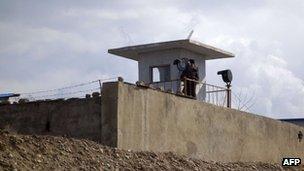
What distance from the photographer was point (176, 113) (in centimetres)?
1617

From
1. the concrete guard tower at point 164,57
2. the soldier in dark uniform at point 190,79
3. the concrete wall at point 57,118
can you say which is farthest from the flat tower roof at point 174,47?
the concrete wall at point 57,118

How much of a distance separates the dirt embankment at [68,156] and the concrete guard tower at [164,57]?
7605mm

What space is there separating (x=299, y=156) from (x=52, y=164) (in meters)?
15.7

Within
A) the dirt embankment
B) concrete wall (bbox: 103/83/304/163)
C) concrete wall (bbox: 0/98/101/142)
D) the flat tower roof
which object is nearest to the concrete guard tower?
the flat tower roof

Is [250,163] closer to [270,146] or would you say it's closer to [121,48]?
[270,146]

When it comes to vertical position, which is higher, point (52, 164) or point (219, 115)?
point (219, 115)

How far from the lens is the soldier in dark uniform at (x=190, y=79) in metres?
18.9

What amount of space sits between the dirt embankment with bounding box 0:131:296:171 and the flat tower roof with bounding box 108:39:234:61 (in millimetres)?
7927

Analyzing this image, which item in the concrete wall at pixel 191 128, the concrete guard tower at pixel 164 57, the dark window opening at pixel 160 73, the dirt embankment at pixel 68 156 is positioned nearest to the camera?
the dirt embankment at pixel 68 156

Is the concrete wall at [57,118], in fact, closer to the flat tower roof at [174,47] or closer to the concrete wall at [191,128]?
the concrete wall at [191,128]

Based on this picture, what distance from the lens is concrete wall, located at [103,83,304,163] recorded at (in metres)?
14.3

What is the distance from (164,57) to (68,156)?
35.9 ft

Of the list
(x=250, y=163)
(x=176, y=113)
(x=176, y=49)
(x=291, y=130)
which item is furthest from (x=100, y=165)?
(x=291, y=130)

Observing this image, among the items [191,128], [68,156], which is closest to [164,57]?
[191,128]
